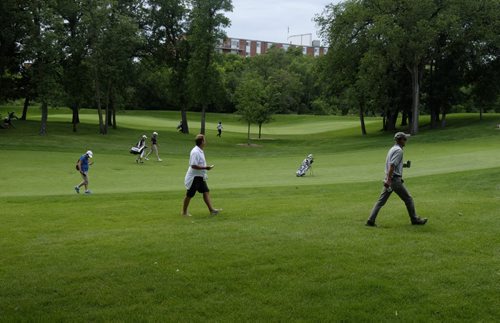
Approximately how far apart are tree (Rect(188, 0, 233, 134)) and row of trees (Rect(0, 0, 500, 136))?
0.11 metres

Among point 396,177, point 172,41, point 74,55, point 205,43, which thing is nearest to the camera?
point 396,177

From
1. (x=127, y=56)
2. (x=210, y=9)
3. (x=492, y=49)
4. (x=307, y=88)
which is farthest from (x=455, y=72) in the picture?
(x=307, y=88)

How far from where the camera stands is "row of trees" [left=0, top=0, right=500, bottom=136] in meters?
47.2

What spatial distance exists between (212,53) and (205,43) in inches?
58.1

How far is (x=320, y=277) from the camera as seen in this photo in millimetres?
7996

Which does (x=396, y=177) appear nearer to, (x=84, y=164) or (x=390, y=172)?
(x=390, y=172)

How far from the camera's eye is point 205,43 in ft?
187

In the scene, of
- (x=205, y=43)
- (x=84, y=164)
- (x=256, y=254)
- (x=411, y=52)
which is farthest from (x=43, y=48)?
(x=256, y=254)

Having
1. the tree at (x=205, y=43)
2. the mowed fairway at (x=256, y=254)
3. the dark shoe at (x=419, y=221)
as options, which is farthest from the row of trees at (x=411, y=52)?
the dark shoe at (x=419, y=221)

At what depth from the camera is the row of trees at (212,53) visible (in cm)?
4716

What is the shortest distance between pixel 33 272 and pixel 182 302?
281 cm

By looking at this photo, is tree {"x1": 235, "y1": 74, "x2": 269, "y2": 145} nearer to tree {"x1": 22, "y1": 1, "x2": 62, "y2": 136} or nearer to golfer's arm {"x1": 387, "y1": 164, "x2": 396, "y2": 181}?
tree {"x1": 22, "y1": 1, "x2": 62, "y2": 136}

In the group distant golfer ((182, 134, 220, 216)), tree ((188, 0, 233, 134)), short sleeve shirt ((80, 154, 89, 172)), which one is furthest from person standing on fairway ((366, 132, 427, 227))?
tree ((188, 0, 233, 134))

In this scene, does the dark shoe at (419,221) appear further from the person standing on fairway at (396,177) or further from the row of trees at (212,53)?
the row of trees at (212,53)
